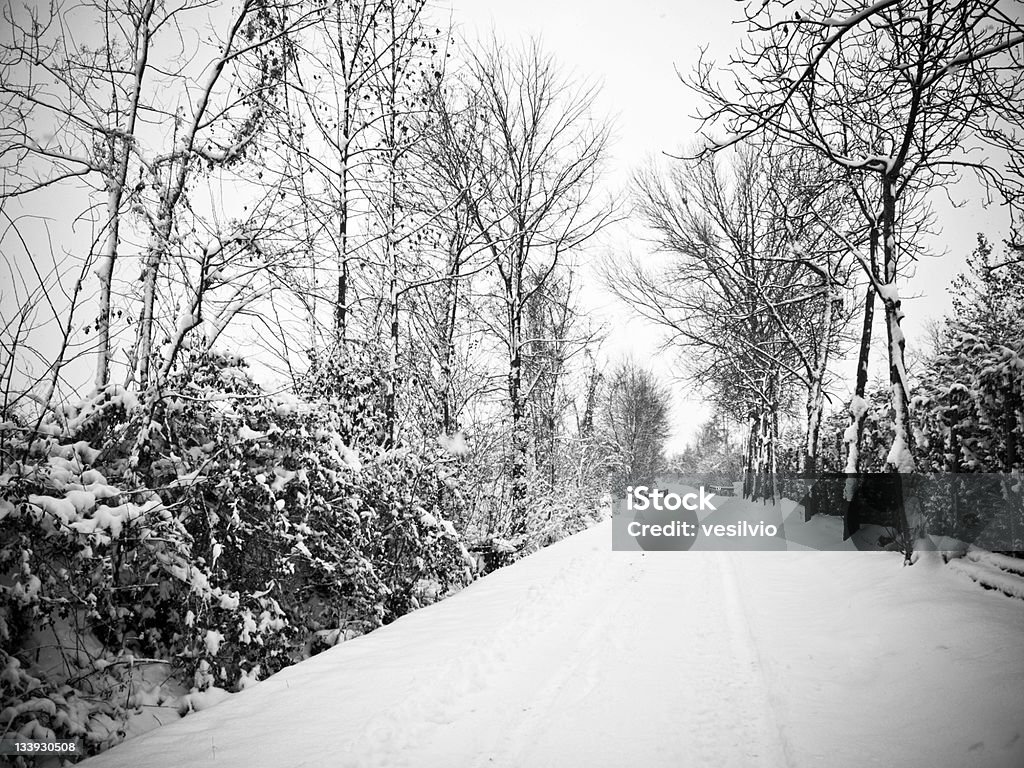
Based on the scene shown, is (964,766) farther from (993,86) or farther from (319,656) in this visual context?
(993,86)

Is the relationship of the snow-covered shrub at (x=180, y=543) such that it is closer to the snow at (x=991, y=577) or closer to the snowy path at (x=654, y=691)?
the snowy path at (x=654, y=691)

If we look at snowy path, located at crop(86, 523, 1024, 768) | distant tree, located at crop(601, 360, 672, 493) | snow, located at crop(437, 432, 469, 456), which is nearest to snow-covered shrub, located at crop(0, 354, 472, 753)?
snowy path, located at crop(86, 523, 1024, 768)

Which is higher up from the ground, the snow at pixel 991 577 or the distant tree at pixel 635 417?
the distant tree at pixel 635 417

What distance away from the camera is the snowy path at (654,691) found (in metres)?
3.33

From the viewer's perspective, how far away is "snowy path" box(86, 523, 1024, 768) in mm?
3330

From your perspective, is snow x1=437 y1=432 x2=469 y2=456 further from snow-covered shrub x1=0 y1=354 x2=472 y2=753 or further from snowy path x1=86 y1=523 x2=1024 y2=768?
snowy path x1=86 y1=523 x2=1024 y2=768

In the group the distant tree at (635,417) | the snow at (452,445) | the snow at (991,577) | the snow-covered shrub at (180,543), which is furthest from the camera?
the distant tree at (635,417)

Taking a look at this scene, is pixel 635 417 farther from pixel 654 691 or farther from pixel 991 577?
pixel 654 691

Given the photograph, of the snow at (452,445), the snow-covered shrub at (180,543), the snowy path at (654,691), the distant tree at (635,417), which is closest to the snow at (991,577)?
the snowy path at (654,691)

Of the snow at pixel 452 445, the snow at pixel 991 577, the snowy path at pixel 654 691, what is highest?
the snow at pixel 452 445

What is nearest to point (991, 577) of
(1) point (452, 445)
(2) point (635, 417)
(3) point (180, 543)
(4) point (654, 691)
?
(4) point (654, 691)

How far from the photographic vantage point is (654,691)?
14.0 feet

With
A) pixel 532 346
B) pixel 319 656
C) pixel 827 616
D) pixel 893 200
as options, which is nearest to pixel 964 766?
pixel 827 616

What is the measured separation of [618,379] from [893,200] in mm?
25543
